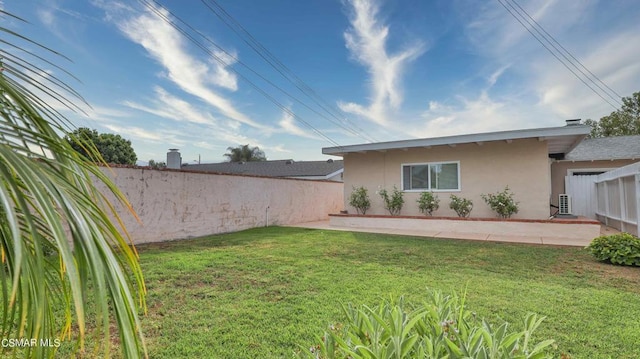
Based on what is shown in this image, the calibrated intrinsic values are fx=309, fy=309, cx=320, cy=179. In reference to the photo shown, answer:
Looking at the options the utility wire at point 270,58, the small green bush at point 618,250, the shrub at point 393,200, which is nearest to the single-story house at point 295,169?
the utility wire at point 270,58

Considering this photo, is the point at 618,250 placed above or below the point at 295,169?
below

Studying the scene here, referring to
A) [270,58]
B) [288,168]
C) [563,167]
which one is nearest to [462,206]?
[563,167]

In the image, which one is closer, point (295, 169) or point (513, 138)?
point (513, 138)

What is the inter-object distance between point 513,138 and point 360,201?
223 inches

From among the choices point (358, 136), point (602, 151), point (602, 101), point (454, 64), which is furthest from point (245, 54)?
point (602, 101)

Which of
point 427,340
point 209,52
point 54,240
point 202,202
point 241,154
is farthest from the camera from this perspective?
point 241,154

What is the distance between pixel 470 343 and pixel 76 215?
162 cm

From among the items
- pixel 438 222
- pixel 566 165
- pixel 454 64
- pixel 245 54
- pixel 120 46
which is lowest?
pixel 438 222

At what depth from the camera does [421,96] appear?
15.8m

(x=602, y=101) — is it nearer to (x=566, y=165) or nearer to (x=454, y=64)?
(x=566, y=165)

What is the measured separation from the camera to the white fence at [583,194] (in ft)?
40.8

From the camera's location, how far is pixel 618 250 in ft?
19.0

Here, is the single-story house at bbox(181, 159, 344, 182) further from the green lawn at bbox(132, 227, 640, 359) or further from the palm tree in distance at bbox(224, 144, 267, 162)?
the green lawn at bbox(132, 227, 640, 359)

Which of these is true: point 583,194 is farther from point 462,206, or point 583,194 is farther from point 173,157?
point 173,157
